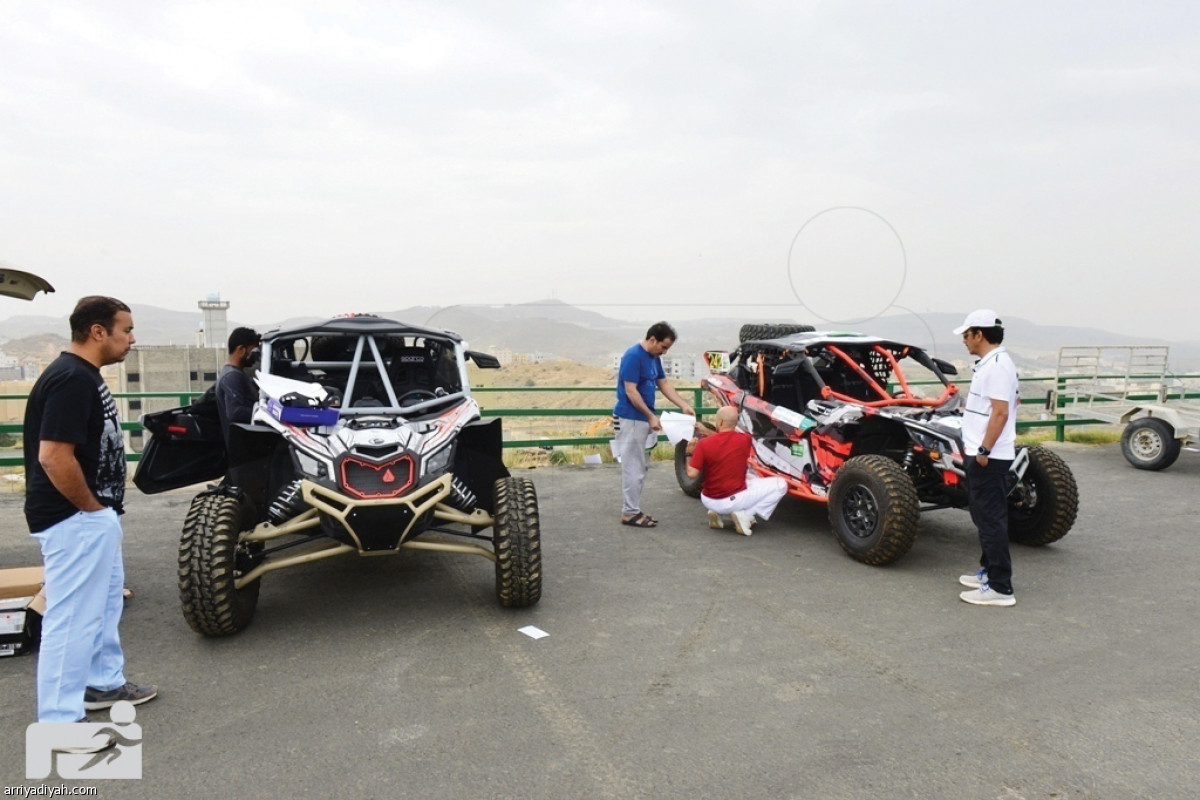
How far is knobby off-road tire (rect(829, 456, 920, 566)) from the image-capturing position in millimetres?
5938

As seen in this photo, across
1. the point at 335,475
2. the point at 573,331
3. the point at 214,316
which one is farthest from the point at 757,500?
the point at 573,331

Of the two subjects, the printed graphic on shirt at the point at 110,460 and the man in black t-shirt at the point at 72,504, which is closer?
the man in black t-shirt at the point at 72,504

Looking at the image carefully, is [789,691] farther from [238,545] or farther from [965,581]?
[238,545]

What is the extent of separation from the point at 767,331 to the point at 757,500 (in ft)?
7.93

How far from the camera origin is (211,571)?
4.41m

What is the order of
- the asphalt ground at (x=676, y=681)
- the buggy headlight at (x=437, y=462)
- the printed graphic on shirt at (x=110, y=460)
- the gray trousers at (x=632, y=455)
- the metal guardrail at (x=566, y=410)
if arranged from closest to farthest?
the asphalt ground at (x=676, y=681), the printed graphic on shirt at (x=110, y=460), the buggy headlight at (x=437, y=462), the gray trousers at (x=632, y=455), the metal guardrail at (x=566, y=410)

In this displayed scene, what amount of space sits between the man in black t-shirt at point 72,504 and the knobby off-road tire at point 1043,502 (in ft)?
21.6

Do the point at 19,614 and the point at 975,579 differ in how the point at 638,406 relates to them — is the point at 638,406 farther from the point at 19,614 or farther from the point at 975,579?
the point at 19,614

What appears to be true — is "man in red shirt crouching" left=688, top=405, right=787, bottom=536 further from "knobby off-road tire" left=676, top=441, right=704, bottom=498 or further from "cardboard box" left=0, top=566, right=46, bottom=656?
"cardboard box" left=0, top=566, right=46, bottom=656

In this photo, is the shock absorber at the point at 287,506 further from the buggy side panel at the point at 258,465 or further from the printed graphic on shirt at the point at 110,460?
the printed graphic on shirt at the point at 110,460

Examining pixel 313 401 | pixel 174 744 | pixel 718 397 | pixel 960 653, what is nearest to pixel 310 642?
pixel 174 744

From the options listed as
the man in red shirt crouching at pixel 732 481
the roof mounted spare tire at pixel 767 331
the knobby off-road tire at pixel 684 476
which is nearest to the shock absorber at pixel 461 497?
the man in red shirt crouching at pixel 732 481

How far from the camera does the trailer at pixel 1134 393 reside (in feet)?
34.3

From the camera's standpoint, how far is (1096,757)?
134 inches
